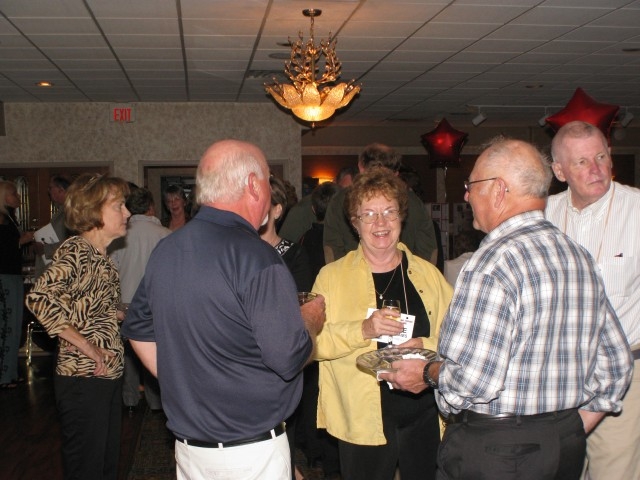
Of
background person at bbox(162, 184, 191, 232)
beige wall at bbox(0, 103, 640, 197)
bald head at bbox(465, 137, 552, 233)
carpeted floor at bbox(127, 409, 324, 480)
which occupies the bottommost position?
carpeted floor at bbox(127, 409, 324, 480)

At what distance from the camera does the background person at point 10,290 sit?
6.04m

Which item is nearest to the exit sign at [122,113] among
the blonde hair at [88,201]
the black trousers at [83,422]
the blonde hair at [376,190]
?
the blonde hair at [88,201]

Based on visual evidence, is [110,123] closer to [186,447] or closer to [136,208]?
[136,208]

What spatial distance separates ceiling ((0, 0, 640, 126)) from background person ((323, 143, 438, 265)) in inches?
63.2

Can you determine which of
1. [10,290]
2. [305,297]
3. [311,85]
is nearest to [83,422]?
[305,297]

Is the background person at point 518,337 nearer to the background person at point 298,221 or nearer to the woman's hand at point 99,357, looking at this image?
the woman's hand at point 99,357

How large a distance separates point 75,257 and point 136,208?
2.33m

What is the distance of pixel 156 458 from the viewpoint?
446cm

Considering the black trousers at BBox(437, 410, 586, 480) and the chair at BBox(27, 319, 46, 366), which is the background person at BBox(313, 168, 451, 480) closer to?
the black trousers at BBox(437, 410, 586, 480)

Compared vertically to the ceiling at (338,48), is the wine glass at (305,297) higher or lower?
lower

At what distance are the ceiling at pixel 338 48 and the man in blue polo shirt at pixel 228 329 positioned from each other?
3.71 m

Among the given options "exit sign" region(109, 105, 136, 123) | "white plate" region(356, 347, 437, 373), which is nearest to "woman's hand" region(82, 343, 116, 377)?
"white plate" region(356, 347, 437, 373)

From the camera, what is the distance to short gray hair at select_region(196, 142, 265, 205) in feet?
6.37

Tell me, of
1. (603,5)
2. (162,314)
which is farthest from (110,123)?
(162,314)
